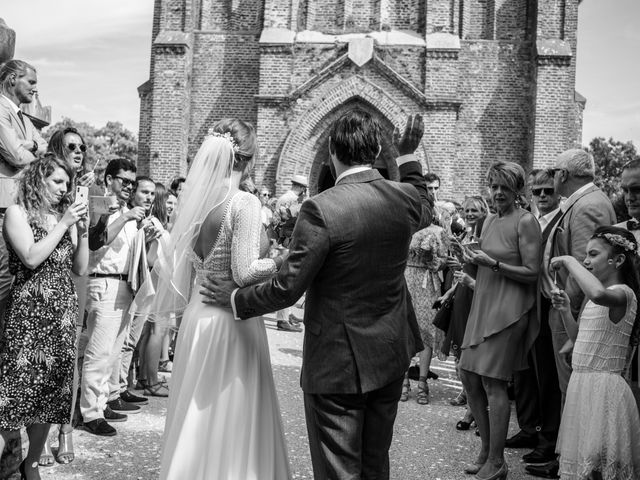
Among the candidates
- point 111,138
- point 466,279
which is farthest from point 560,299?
point 111,138

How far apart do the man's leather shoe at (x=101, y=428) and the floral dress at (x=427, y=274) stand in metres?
3.90

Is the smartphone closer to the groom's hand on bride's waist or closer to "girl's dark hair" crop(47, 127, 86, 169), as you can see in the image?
"girl's dark hair" crop(47, 127, 86, 169)

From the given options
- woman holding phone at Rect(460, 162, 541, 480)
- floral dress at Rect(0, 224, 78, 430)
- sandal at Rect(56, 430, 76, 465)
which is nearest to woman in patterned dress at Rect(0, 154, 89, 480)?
floral dress at Rect(0, 224, 78, 430)

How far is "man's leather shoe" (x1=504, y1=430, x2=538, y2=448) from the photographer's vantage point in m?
6.04

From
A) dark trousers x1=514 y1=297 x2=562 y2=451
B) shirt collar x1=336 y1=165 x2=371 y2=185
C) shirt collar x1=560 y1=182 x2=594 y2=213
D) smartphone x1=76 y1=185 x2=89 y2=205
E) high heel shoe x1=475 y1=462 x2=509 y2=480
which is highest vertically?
shirt collar x1=560 y1=182 x2=594 y2=213

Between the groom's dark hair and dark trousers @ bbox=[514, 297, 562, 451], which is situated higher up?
the groom's dark hair

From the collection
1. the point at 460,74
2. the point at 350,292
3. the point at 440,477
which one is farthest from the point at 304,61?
the point at 350,292

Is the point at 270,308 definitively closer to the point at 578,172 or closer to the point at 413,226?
the point at 413,226

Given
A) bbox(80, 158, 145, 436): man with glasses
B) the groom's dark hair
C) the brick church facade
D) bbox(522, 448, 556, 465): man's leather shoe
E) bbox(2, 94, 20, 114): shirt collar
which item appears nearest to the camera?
the groom's dark hair

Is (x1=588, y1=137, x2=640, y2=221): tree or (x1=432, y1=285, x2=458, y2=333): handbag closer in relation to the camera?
(x1=432, y1=285, x2=458, y2=333): handbag

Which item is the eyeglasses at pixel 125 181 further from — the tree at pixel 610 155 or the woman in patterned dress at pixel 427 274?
the tree at pixel 610 155

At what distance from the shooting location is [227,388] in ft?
12.1

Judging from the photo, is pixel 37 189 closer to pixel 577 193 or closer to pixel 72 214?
pixel 72 214

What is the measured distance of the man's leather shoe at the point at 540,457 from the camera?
5531 millimetres
